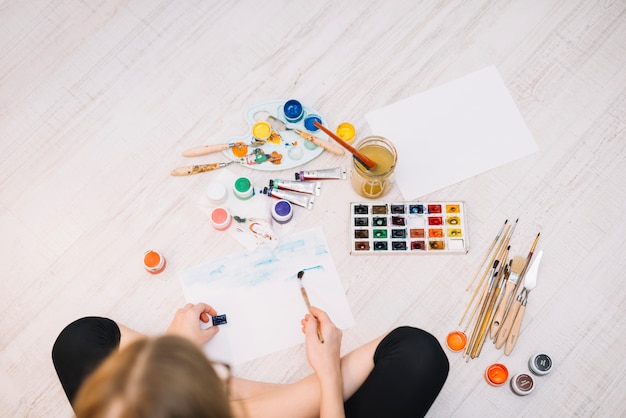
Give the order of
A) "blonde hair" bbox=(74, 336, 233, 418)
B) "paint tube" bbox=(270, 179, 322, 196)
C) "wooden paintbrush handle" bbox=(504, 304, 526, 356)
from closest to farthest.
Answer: "blonde hair" bbox=(74, 336, 233, 418)
"wooden paintbrush handle" bbox=(504, 304, 526, 356)
"paint tube" bbox=(270, 179, 322, 196)

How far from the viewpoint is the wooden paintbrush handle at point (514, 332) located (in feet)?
3.71

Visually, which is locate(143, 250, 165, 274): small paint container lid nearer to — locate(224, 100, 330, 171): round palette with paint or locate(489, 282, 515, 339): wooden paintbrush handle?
locate(224, 100, 330, 171): round palette with paint

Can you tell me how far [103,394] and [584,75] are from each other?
125 centimetres

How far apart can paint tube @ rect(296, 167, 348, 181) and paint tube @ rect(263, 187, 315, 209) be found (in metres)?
0.04

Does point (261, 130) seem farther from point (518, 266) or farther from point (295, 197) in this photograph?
point (518, 266)

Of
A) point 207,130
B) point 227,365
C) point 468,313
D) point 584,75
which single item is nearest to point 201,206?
point 207,130

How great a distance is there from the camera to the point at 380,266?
1199 millimetres

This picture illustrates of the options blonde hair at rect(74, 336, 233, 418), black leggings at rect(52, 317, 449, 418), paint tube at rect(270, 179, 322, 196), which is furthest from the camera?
paint tube at rect(270, 179, 322, 196)

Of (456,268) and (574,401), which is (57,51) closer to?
(456,268)

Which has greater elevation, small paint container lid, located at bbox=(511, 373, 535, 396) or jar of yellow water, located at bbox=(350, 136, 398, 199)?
jar of yellow water, located at bbox=(350, 136, 398, 199)

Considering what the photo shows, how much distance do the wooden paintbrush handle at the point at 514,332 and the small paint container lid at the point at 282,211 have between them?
0.56m

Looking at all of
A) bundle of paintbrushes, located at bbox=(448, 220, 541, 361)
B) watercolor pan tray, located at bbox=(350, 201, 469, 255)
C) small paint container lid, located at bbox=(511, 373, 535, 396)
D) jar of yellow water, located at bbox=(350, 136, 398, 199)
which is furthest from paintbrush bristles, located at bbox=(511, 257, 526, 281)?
jar of yellow water, located at bbox=(350, 136, 398, 199)

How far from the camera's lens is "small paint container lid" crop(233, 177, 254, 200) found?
3.98ft

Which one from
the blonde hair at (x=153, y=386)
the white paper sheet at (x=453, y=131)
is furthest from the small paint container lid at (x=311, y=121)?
the blonde hair at (x=153, y=386)
